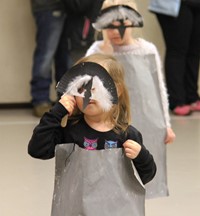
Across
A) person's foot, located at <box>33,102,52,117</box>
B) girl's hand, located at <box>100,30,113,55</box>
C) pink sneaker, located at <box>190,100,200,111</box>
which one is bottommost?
pink sneaker, located at <box>190,100,200,111</box>

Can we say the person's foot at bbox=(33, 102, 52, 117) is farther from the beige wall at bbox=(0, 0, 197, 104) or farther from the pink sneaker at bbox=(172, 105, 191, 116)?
the pink sneaker at bbox=(172, 105, 191, 116)

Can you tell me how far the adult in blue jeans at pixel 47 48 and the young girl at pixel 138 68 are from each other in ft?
5.63

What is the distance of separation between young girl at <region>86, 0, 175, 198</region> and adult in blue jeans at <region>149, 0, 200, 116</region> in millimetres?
1667

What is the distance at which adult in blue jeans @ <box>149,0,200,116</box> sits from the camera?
367 cm

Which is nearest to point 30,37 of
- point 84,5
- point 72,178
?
point 84,5

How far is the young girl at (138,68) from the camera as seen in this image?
6.48ft

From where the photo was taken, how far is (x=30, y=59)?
4.14m

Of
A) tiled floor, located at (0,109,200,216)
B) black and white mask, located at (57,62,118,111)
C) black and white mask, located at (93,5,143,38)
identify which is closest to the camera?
black and white mask, located at (57,62,118,111)

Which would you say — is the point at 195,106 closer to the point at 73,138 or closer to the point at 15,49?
the point at 15,49

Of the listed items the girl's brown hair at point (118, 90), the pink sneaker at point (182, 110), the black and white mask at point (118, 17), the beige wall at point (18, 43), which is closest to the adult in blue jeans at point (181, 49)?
the pink sneaker at point (182, 110)

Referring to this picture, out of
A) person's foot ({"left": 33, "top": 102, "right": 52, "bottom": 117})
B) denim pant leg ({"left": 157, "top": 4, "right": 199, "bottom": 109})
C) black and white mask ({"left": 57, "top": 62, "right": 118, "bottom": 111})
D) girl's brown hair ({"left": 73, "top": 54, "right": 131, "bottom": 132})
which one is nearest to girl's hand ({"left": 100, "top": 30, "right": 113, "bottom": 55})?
girl's brown hair ({"left": 73, "top": 54, "right": 131, "bottom": 132})

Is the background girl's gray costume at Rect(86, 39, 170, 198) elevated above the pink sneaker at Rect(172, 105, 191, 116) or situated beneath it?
elevated above

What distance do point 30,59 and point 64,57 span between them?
0.33 metres

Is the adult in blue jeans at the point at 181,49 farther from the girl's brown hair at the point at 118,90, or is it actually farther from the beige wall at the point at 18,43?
the girl's brown hair at the point at 118,90
